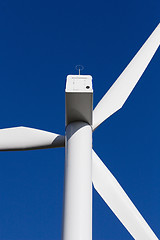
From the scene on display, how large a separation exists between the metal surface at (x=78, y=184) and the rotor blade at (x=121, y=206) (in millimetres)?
1208

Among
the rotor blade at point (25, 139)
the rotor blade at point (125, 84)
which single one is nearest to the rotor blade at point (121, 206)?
the rotor blade at point (125, 84)

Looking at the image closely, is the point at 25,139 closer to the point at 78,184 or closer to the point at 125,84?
the point at 78,184

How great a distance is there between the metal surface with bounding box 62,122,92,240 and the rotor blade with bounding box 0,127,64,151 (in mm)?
1349

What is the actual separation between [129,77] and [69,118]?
344 cm

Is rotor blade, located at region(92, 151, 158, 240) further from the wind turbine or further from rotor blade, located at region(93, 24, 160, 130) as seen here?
rotor blade, located at region(93, 24, 160, 130)

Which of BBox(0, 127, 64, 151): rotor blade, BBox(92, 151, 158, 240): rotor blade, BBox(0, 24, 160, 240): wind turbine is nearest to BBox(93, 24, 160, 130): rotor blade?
BBox(0, 24, 160, 240): wind turbine

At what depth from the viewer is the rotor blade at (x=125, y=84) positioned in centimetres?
997

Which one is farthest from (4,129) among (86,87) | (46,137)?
(86,87)

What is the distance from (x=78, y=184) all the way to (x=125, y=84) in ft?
14.6

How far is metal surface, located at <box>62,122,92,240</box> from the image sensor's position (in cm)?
678

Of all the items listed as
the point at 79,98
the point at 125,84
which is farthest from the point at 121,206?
the point at 125,84

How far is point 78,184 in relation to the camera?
23.9 ft

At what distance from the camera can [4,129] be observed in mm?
9883

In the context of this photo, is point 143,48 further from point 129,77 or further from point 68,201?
point 68,201
